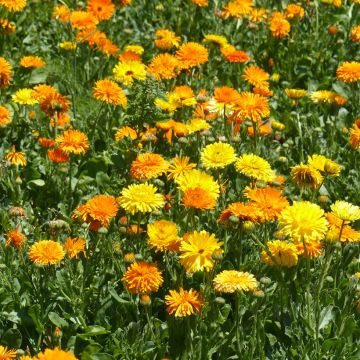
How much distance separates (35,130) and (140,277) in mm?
1934

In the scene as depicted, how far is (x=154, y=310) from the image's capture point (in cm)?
376

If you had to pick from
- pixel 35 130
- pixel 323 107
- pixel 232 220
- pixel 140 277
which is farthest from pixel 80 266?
pixel 323 107

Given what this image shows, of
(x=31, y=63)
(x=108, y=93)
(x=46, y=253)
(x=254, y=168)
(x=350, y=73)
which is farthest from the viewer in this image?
(x=31, y=63)

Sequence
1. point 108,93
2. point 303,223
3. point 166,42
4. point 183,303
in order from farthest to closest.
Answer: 1. point 166,42
2. point 108,93
3. point 183,303
4. point 303,223

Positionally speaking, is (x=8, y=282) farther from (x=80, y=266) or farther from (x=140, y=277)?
(x=140, y=277)

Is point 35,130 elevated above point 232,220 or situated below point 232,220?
below

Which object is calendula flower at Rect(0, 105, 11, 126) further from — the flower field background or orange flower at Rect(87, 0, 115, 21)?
orange flower at Rect(87, 0, 115, 21)

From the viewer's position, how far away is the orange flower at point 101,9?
19.1 ft

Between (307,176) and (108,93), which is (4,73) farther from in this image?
(307,176)

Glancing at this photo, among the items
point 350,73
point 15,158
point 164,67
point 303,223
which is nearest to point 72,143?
point 15,158

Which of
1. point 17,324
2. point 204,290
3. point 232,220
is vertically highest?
point 232,220

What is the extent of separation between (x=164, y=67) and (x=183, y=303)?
2222 millimetres

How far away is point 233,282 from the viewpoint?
3266 mm

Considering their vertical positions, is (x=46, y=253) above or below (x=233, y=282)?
below
